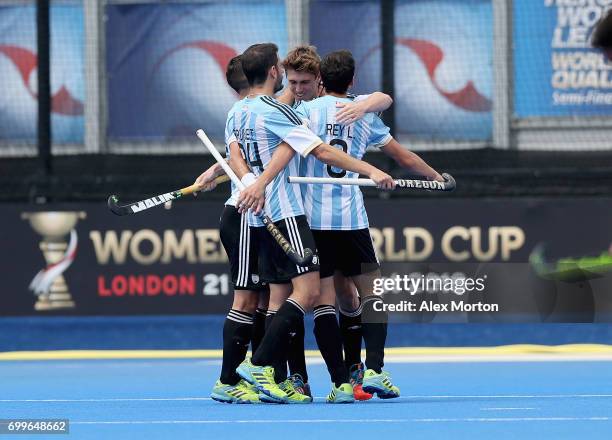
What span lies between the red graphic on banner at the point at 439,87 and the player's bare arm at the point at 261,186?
4782 mm

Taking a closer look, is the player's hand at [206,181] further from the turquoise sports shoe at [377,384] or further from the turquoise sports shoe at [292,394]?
the turquoise sports shoe at [377,384]

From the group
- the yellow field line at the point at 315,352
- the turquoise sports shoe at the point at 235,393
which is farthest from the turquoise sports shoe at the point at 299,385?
the yellow field line at the point at 315,352

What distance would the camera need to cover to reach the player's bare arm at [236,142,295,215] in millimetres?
7625

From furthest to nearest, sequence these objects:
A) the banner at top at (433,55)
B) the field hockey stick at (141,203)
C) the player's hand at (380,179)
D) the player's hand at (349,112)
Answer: the banner at top at (433,55)
the field hockey stick at (141,203)
the player's hand at (349,112)
the player's hand at (380,179)

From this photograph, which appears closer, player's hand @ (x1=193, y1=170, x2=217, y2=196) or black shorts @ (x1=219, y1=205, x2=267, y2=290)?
black shorts @ (x1=219, y1=205, x2=267, y2=290)

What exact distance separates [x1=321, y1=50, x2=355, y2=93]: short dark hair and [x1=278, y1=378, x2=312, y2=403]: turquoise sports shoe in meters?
1.59

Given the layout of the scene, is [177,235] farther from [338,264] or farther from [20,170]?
[338,264]

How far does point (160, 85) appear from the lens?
12.7m

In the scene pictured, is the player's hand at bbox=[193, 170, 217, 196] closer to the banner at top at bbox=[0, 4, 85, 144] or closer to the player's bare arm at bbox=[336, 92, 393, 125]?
the player's bare arm at bbox=[336, 92, 393, 125]

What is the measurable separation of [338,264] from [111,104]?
204 inches

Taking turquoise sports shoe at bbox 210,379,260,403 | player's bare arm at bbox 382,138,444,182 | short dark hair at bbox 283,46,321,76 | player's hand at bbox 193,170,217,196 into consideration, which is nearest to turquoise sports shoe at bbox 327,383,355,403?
turquoise sports shoe at bbox 210,379,260,403

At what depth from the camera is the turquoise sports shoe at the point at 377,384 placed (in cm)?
790

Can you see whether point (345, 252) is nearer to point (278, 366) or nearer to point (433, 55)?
point (278, 366)

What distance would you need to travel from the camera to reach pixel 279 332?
302 inches
